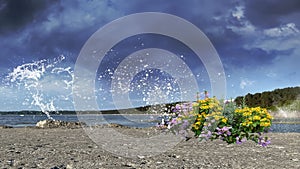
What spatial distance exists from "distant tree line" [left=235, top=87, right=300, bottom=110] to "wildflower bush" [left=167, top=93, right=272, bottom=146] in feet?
259

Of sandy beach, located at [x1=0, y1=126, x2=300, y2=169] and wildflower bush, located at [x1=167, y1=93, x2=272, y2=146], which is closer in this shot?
sandy beach, located at [x1=0, y1=126, x2=300, y2=169]

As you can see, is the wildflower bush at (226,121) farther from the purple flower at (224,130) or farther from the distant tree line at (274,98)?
the distant tree line at (274,98)

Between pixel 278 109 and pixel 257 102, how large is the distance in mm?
8253

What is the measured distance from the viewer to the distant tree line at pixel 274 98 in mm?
87025

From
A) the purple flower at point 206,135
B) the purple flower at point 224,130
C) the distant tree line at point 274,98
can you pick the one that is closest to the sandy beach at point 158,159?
the purple flower at point 224,130

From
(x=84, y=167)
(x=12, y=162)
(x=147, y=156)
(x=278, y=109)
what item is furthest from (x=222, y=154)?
(x=278, y=109)

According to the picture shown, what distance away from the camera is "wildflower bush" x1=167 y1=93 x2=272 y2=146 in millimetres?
10297

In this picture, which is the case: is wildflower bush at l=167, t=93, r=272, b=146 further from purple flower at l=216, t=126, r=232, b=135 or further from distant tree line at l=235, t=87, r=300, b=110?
distant tree line at l=235, t=87, r=300, b=110

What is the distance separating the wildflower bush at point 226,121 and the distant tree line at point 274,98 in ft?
259

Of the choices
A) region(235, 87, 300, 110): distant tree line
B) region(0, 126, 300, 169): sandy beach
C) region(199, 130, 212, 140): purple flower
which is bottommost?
region(0, 126, 300, 169): sandy beach

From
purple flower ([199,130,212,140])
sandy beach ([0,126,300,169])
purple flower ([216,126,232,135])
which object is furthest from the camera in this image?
purple flower ([199,130,212,140])

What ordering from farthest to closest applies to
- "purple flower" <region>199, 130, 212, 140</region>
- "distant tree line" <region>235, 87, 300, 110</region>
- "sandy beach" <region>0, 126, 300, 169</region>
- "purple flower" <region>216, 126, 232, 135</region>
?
"distant tree line" <region>235, 87, 300, 110</region>, "purple flower" <region>199, 130, 212, 140</region>, "purple flower" <region>216, 126, 232, 135</region>, "sandy beach" <region>0, 126, 300, 169</region>

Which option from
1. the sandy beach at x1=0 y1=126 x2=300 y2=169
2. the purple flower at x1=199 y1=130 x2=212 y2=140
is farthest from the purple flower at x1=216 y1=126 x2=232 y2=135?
the sandy beach at x1=0 y1=126 x2=300 y2=169

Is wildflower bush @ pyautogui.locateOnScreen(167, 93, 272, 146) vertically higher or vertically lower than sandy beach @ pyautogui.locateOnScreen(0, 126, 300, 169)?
higher
